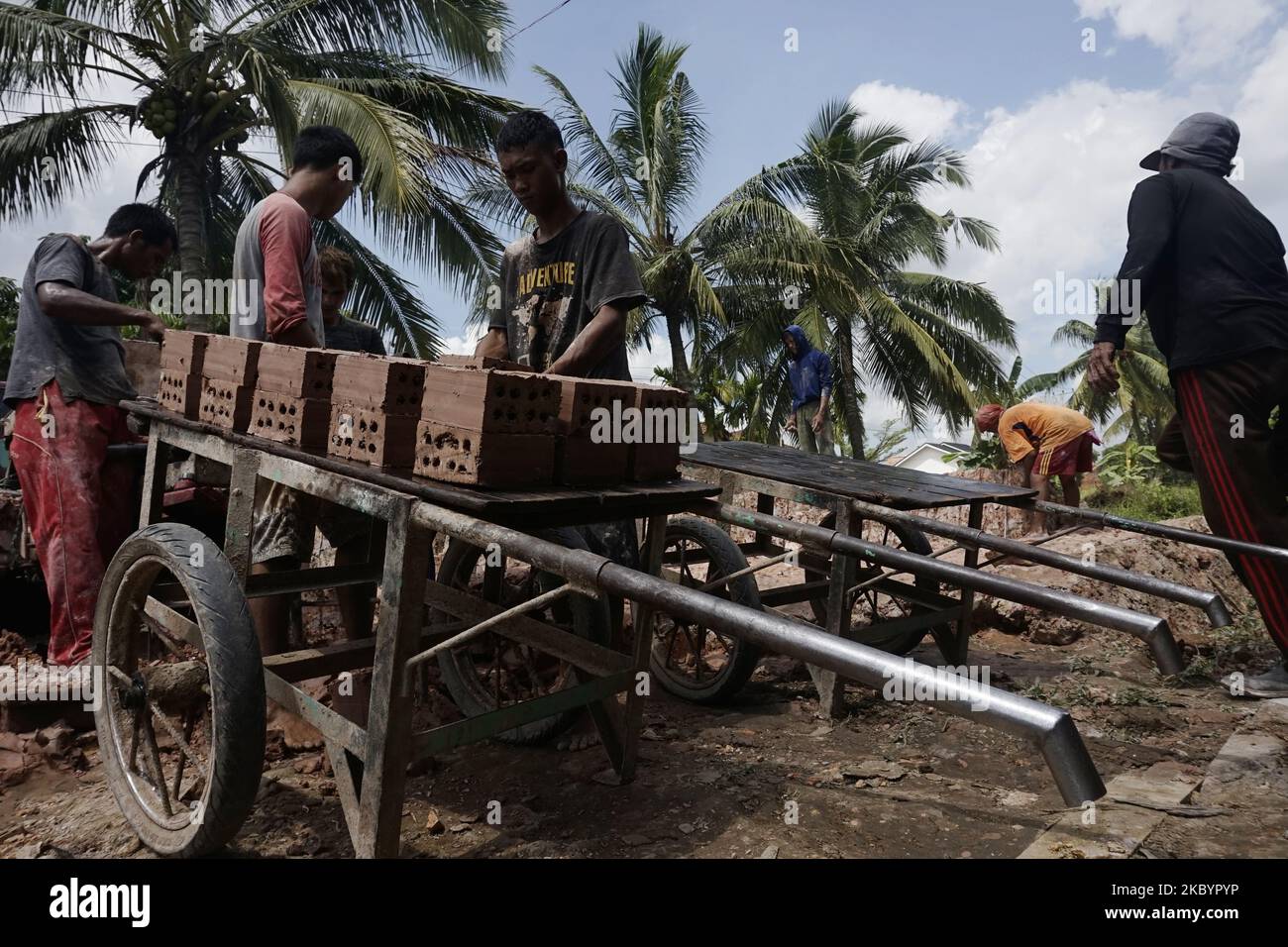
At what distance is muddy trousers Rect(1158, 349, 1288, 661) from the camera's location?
3.22m

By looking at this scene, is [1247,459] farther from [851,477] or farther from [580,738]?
[580,738]

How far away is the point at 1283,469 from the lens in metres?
3.35

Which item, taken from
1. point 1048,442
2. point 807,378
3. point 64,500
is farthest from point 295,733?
point 807,378

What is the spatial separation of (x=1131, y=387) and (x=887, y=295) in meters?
12.8

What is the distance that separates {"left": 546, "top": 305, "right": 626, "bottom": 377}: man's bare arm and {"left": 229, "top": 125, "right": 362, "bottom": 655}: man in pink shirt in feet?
2.88

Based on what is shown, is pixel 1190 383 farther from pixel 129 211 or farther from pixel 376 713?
pixel 129 211

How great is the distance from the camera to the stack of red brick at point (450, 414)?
2.00m

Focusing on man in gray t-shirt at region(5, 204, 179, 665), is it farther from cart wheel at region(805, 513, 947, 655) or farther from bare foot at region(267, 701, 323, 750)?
cart wheel at region(805, 513, 947, 655)

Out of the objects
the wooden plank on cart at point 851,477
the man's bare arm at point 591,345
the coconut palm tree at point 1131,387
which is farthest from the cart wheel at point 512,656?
the coconut palm tree at point 1131,387

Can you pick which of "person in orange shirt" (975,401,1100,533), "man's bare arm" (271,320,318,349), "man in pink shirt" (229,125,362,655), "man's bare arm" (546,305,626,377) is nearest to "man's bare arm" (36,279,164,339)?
"man in pink shirt" (229,125,362,655)

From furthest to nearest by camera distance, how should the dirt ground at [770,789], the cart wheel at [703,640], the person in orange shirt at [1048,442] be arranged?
the person in orange shirt at [1048,442] → the cart wheel at [703,640] → the dirt ground at [770,789]

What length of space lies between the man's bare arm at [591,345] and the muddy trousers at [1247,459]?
8.06ft

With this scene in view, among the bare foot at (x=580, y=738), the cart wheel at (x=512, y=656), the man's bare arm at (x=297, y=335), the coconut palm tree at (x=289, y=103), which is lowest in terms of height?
the bare foot at (x=580, y=738)

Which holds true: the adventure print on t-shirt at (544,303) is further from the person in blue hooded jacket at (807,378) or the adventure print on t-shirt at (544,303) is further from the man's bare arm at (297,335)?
the person in blue hooded jacket at (807,378)
